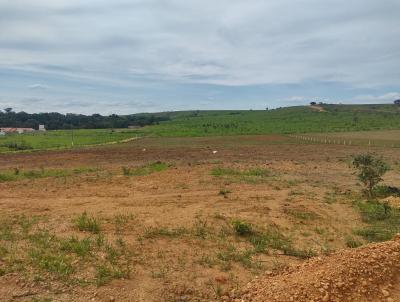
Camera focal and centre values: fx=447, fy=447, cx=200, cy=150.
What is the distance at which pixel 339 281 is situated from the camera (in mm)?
5801

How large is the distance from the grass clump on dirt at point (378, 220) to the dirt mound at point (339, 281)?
10.4 ft

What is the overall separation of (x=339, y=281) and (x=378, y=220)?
20.0 ft

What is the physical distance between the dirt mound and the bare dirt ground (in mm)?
612

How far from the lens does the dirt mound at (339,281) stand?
5617 mm

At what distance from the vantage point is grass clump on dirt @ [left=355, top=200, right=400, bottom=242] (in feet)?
32.3

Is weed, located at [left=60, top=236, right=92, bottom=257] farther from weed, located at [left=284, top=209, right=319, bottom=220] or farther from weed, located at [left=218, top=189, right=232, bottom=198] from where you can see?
weed, located at [left=218, top=189, right=232, bottom=198]

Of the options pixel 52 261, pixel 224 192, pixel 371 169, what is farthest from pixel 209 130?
pixel 52 261

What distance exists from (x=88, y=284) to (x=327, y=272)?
342 cm

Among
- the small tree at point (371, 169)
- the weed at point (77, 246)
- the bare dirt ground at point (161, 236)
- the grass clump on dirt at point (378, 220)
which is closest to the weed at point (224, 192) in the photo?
the bare dirt ground at point (161, 236)

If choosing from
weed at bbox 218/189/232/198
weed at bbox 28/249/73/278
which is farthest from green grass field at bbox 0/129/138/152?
weed at bbox 28/249/73/278

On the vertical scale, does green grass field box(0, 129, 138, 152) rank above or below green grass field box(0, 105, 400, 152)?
below

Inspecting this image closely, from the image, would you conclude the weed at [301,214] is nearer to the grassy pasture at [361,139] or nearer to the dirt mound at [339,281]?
the dirt mound at [339,281]

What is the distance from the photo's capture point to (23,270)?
23.1ft

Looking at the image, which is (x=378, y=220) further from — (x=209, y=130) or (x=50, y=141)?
(x=209, y=130)
